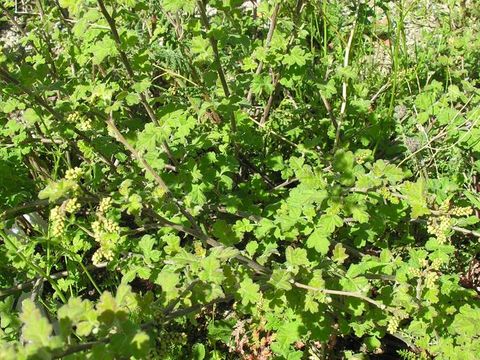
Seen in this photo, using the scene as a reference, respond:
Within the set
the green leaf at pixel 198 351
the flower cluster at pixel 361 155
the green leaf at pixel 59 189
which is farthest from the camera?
the green leaf at pixel 198 351

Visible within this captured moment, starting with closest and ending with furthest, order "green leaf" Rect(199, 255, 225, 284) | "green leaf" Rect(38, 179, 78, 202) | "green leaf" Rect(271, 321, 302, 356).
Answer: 1. "green leaf" Rect(38, 179, 78, 202)
2. "green leaf" Rect(199, 255, 225, 284)
3. "green leaf" Rect(271, 321, 302, 356)

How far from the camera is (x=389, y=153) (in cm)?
352

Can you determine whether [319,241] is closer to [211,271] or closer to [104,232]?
[211,271]

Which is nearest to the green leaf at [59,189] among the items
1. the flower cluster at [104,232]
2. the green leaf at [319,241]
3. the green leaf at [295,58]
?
the flower cluster at [104,232]

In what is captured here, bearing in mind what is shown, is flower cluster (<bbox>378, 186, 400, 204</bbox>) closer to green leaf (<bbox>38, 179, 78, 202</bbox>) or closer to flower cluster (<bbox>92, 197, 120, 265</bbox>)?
flower cluster (<bbox>92, 197, 120, 265</bbox>)

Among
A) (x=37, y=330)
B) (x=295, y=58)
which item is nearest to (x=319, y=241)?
(x=295, y=58)

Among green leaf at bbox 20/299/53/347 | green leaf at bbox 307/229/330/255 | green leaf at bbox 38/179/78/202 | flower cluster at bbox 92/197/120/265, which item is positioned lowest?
green leaf at bbox 307/229/330/255

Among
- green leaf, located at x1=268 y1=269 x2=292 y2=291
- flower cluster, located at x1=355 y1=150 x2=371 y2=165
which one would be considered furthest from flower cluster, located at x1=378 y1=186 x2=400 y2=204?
green leaf, located at x1=268 y1=269 x2=292 y2=291

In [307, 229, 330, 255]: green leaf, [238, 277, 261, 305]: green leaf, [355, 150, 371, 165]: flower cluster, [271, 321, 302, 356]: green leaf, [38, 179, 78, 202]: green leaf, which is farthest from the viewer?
[355, 150, 371, 165]: flower cluster

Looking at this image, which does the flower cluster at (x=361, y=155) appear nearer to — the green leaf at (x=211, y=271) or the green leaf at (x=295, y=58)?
the green leaf at (x=295, y=58)

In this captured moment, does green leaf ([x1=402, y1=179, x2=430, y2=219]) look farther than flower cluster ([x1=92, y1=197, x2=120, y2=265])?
Yes

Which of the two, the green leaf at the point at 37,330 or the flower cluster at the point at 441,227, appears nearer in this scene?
the green leaf at the point at 37,330

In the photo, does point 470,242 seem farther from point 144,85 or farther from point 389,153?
point 144,85

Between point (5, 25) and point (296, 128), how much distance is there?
3283 millimetres
